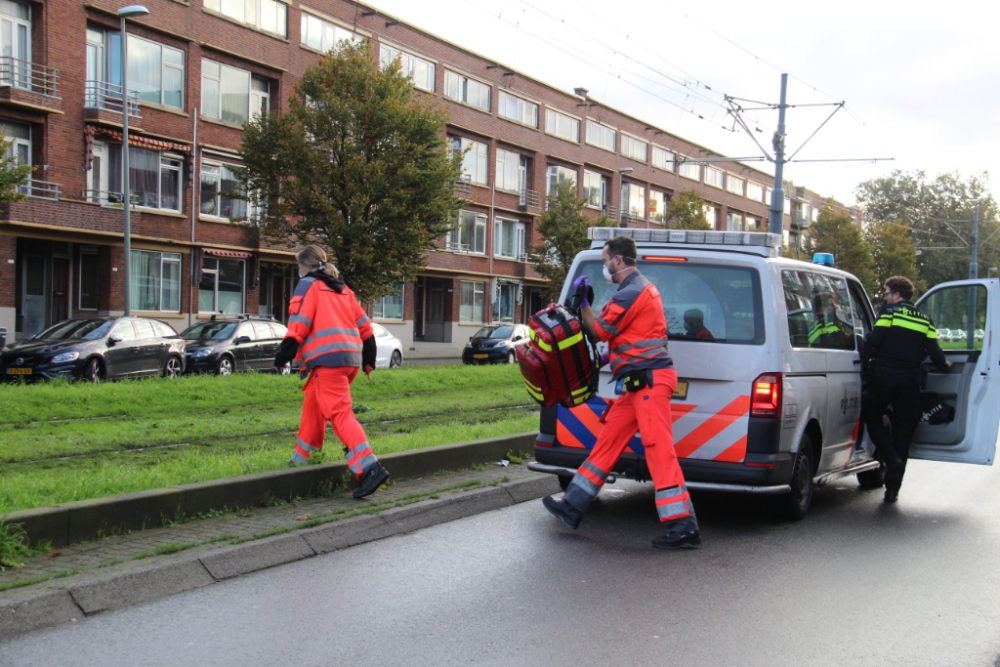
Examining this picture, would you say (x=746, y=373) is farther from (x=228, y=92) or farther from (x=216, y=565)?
(x=228, y=92)

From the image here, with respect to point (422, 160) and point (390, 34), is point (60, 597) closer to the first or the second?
point (422, 160)

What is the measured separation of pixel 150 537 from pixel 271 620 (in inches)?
56.2

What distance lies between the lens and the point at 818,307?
24.8 ft

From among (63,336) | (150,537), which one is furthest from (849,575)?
(63,336)

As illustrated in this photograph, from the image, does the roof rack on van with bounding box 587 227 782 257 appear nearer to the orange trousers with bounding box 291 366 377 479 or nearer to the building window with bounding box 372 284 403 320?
the orange trousers with bounding box 291 366 377 479

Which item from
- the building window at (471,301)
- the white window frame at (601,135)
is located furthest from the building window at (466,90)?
the white window frame at (601,135)

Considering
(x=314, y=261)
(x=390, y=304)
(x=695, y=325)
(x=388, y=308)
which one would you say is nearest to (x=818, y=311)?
(x=695, y=325)

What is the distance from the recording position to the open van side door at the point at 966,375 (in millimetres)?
8117

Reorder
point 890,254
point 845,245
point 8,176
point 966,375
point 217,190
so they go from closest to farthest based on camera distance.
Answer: point 966,375 < point 8,176 < point 217,190 < point 845,245 < point 890,254

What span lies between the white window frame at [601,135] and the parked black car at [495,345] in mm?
26750

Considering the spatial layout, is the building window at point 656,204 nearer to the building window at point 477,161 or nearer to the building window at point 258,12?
the building window at point 477,161

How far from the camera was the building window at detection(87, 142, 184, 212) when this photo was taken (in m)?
28.9

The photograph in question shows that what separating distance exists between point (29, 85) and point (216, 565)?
84.7ft

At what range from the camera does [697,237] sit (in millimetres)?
7254
